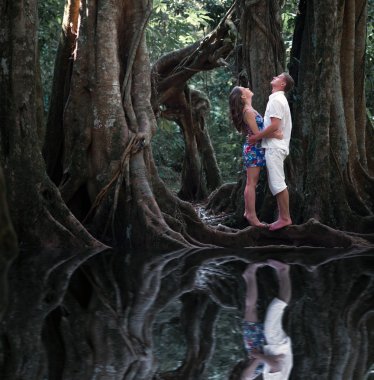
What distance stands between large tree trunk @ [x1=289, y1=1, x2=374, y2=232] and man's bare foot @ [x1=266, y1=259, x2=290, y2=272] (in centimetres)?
201

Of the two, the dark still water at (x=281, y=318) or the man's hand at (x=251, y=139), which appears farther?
the man's hand at (x=251, y=139)

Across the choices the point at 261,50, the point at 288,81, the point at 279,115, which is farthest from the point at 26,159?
the point at 261,50

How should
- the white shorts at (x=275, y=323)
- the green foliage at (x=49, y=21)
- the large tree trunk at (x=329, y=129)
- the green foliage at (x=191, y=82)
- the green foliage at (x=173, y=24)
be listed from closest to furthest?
the white shorts at (x=275, y=323) < the large tree trunk at (x=329, y=129) < the green foliage at (x=49, y=21) < the green foliage at (x=173, y=24) < the green foliage at (x=191, y=82)

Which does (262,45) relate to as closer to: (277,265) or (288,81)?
(288,81)

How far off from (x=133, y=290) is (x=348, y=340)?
216 centimetres

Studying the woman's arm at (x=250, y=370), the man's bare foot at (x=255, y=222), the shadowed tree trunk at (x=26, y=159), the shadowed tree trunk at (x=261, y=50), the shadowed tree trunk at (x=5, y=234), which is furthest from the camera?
the shadowed tree trunk at (x=261, y=50)

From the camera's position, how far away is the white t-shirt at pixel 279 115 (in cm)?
953

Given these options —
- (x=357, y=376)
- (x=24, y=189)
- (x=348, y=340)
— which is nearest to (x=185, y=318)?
(x=348, y=340)

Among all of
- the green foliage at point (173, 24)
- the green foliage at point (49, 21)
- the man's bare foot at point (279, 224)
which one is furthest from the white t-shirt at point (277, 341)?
the green foliage at point (173, 24)

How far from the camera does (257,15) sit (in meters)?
10.9

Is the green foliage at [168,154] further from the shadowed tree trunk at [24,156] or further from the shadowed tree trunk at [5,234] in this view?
the shadowed tree trunk at [5,234]

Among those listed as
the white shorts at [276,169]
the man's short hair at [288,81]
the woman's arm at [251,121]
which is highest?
the man's short hair at [288,81]

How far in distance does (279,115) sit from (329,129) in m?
1.19

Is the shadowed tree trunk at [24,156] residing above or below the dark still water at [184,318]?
above
